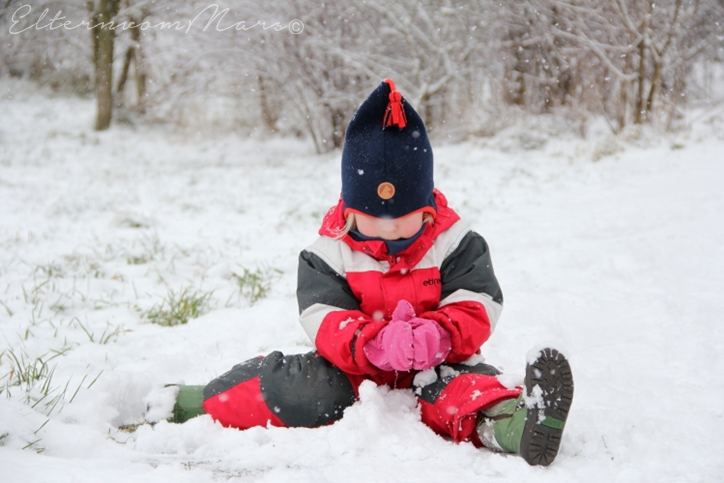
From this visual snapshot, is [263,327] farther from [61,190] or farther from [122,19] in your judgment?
[122,19]

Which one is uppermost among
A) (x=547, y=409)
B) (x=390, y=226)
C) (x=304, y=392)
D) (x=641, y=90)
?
(x=641, y=90)

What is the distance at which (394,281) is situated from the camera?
203 cm

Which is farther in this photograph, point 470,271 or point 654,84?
point 654,84

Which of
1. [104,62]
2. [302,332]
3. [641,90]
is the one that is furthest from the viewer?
[104,62]

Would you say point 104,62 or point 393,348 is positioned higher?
point 104,62

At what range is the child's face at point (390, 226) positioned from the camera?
1.97m

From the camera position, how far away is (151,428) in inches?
72.5

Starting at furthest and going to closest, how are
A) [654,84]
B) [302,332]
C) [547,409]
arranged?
[654,84] < [302,332] < [547,409]

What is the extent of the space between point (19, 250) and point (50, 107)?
11.3 meters

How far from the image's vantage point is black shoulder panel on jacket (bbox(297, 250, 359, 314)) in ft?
6.54

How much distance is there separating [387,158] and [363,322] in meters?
0.56

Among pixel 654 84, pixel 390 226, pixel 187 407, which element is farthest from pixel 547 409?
pixel 654 84

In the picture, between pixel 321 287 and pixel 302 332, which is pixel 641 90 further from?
pixel 321 287

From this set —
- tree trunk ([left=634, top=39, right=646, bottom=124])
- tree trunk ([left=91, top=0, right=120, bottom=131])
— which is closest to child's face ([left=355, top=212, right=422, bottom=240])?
tree trunk ([left=634, top=39, right=646, bottom=124])
